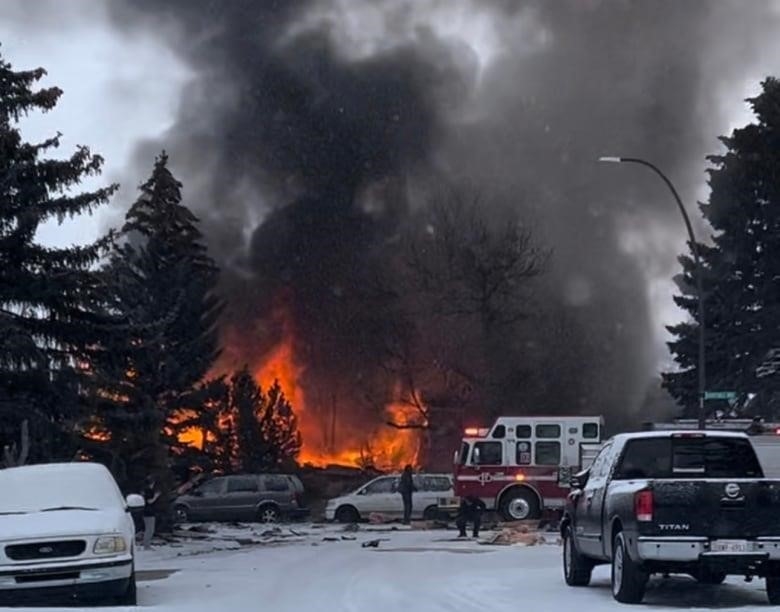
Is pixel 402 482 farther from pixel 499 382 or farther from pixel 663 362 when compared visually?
pixel 663 362

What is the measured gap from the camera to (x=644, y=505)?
41.9 ft

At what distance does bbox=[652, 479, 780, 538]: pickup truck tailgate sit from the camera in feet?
41.6

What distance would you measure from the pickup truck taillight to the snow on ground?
3.06 ft

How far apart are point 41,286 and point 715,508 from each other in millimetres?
16274

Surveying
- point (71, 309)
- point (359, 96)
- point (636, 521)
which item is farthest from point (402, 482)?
point (359, 96)

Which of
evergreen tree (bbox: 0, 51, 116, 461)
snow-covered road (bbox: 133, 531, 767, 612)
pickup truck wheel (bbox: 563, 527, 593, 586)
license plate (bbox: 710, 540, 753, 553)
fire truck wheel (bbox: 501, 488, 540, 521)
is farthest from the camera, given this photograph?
fire truck wheel (bbox: 501, 488, 540, 521)

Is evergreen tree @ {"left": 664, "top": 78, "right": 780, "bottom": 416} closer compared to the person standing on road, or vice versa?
the person standing on road

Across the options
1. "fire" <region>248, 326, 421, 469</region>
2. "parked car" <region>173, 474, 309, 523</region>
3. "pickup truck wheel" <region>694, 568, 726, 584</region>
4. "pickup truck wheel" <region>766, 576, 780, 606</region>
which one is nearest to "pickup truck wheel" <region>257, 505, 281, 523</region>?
"parked car" <region>173, 474, 309, 523</region>

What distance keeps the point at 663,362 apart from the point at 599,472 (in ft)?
183

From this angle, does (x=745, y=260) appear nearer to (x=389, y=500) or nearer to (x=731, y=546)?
(x=389, y=500)

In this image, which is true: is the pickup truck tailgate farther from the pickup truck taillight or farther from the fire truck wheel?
the fire truck wheel

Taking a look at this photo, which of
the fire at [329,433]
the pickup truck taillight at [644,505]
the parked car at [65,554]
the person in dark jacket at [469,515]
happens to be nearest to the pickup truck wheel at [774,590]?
the pickup truck taillight at [644,505]

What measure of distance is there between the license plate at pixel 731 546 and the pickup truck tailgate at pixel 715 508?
0.06 m

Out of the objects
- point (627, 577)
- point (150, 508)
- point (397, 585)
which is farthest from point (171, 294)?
point (627, 577)
